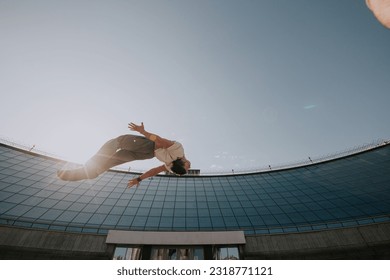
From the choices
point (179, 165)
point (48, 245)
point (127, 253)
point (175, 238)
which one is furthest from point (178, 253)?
point (179, 165)

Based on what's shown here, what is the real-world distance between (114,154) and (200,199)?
832 inches

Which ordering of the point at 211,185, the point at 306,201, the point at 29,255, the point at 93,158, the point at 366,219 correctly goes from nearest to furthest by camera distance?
1. the point at 93,158
2. the point at 29,255
3. the point at 366,219
4. the point at 306,201
5. the point at 211,185

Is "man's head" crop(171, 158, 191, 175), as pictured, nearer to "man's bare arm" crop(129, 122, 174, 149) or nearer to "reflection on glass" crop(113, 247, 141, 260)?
"man's bare arm" crop(129, 122, 174, 149)

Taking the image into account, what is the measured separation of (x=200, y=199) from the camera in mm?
25016

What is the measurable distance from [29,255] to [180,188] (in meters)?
17.5

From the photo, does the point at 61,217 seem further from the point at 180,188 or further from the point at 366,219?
the point at 366,219

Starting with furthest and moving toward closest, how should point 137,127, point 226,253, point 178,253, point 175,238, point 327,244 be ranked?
1. point 178,253
2. point 226,253
3. point 175,238
4. point 327,244
5. point 137,127

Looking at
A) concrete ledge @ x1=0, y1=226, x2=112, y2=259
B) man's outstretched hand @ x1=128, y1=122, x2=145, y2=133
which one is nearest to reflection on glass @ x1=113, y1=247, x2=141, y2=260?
concrete ledge @ x1=0, y1=226, x2=112, y2=259

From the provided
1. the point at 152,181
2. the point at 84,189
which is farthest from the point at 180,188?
the point at 84,189

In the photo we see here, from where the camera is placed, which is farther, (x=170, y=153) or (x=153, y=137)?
(x=170, y=153)

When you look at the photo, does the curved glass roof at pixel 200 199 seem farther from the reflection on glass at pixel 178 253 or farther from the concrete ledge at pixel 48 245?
the reflection on glass at pixel 178 253

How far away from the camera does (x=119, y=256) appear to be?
51.1 ft

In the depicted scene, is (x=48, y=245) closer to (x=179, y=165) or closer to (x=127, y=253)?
(x=127, y=253)
